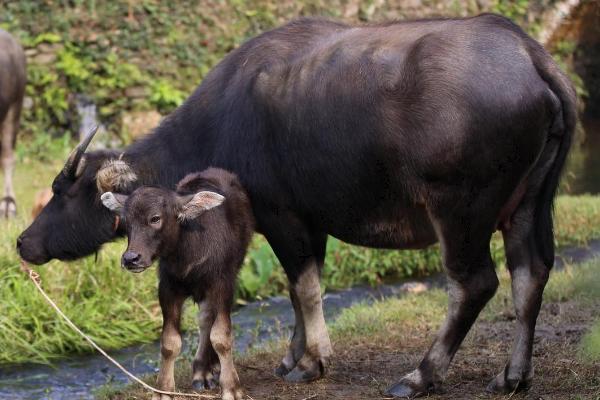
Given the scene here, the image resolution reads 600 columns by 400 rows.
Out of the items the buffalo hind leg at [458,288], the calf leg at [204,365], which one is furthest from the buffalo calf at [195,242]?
the buffalo hind leg at [458,288]

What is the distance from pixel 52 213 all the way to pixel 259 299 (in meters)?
3.75

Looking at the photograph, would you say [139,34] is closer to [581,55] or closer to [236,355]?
[581,55]

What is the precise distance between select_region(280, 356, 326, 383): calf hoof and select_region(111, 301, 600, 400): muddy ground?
0.16 feet

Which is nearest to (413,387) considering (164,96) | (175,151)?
(175,151)

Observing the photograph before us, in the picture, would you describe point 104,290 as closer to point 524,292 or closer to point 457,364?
point 457,364

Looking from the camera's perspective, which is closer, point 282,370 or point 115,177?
point 115,177

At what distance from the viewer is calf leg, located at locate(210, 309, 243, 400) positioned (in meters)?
5.70

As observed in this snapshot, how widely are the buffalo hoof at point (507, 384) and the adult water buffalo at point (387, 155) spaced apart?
0.01m

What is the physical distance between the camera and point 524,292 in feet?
18.8

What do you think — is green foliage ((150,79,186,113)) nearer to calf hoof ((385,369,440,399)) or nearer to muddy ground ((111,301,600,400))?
muddy ground ((111,301,600,400))

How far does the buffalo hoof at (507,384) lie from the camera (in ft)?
18.8

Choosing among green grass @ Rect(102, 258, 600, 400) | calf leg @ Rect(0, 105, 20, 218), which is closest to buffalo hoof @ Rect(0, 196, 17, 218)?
calf leg @ Rect(0, 105, 20, 218)

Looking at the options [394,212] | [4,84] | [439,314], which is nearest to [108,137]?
[4,84]

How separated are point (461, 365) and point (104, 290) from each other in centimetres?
383
